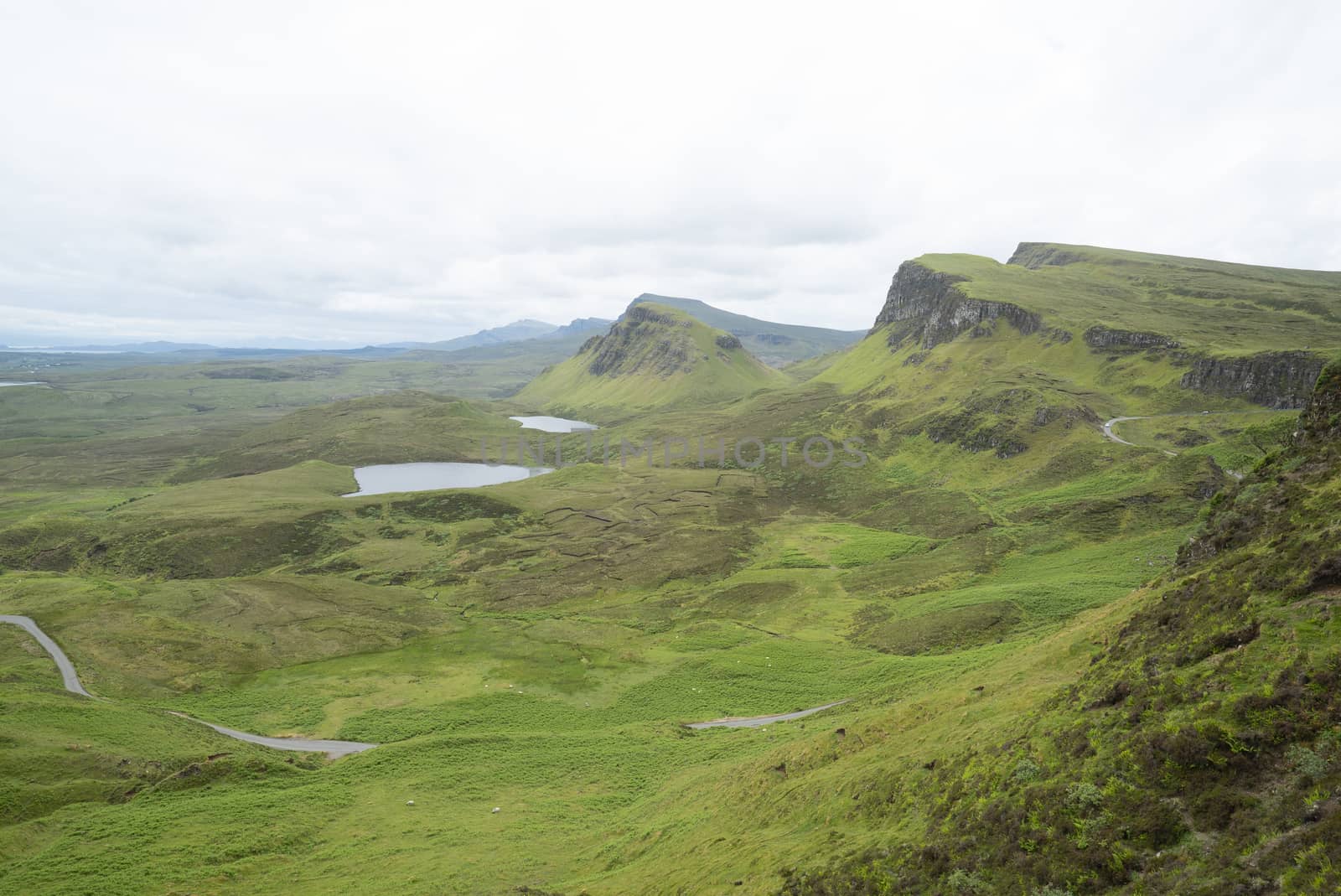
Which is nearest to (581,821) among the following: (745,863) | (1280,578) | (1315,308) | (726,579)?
(745,863)

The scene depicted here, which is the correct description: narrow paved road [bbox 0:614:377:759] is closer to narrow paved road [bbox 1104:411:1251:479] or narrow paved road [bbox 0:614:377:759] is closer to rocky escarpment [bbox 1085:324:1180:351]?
narrow paved road [bbox 1104:411:1251:479]

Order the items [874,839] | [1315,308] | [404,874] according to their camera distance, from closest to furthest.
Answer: [874,839]
[404,874]
[1315,308]

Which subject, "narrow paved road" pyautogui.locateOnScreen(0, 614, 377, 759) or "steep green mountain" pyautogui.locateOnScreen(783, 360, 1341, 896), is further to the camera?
"narrow paved road" pyautogui.locateOnScreen(0, 614, 377, 759)

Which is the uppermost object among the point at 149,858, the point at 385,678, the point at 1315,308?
the point at 1315,308

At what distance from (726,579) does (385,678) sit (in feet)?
183

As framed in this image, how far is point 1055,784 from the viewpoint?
20.8 meters

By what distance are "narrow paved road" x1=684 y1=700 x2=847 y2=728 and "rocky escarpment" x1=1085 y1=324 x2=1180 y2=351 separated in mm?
160853

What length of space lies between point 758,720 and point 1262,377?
485ft

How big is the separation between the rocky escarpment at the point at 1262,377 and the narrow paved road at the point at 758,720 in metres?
136

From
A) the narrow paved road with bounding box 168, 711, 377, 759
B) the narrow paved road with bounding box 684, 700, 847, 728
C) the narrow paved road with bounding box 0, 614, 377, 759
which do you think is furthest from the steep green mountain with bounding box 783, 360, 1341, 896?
the narrow paved road with bounding box 0, 614, 377, 759

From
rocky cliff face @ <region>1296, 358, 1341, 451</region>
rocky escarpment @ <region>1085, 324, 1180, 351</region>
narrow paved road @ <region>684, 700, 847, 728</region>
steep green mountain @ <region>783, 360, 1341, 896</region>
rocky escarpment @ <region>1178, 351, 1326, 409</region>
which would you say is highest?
rocky escarpment @ <region>1085, 324, 1180, 351</region>

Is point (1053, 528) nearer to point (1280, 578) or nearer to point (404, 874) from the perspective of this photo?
point (1280, 578)

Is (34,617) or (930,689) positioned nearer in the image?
(930,689)

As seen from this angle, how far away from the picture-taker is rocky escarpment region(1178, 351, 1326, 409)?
128875 millimetres
